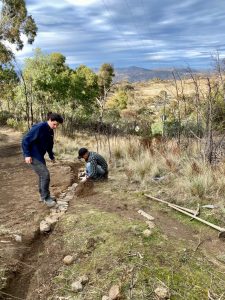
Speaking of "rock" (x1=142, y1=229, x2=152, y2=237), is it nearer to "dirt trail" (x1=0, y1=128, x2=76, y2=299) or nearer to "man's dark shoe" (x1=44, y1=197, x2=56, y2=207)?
"dirt trail" (x1=0, y1=128, x2=76, y2=299)

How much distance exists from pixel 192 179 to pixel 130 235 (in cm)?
277

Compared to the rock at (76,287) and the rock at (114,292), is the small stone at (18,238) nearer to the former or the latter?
the rock at (76,287)

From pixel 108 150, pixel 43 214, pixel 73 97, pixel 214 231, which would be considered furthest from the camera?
pixel 73 97

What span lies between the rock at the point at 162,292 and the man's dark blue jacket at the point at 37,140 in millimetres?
3484

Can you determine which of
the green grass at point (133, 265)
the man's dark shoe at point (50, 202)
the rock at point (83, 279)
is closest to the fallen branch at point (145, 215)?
the green grass at point (133, 265)

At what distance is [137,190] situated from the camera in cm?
789

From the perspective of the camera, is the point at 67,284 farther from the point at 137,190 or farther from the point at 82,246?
the point at 137,190

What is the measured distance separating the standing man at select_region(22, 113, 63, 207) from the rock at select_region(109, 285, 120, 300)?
3.03 metres

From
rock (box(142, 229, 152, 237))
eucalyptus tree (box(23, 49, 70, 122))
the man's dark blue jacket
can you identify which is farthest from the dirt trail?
eucalyptus tree (box(23, 49, 70, 122))

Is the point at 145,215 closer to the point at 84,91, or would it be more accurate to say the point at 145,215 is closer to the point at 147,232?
the point at 147,232

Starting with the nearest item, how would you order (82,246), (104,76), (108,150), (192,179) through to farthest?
1. (82,246)
2. (192,179)
3. (108,150)
4. (104,76)

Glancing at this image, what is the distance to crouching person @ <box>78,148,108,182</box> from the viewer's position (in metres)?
8.19

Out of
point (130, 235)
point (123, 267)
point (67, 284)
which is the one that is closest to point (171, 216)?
point (130, 235)

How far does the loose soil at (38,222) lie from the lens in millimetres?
4422
